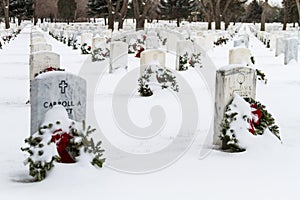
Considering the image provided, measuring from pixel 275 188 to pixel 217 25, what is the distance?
36.7 metres

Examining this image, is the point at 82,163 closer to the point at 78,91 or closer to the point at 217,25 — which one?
the point at 78,91

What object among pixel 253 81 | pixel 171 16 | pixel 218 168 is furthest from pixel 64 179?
pixel 171 16

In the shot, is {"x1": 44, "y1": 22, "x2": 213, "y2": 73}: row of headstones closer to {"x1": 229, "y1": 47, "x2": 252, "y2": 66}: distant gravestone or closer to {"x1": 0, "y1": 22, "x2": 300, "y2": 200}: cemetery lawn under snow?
{"x1": 229, "y1": 47, "x2": 252, "y2": 66}: distant gravestone

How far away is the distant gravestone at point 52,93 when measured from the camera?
5551mm

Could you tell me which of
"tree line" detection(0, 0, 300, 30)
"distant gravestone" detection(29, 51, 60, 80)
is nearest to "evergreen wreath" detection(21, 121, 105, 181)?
"distant gravestone" detection(29, 51, 60, 80)

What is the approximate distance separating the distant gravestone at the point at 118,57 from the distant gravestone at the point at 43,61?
15.3 ft

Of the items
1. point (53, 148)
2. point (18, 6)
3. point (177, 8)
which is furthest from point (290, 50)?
point (177, 8)

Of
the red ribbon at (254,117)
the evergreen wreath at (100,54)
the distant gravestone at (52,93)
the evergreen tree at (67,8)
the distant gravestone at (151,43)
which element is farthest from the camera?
the evergreen tree at (67,8)

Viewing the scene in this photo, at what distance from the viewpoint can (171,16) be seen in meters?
68.2

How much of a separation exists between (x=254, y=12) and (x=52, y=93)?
256ft

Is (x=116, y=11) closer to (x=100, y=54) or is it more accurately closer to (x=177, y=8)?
(x=100, y=54)

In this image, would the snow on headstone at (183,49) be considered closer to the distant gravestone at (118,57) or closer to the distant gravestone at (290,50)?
the distant gravestone at (118,57)

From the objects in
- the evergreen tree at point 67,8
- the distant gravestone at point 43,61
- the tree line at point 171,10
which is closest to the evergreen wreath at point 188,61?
the distant gravestone at point 43,61

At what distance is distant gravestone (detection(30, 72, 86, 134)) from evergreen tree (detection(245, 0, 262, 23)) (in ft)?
248
